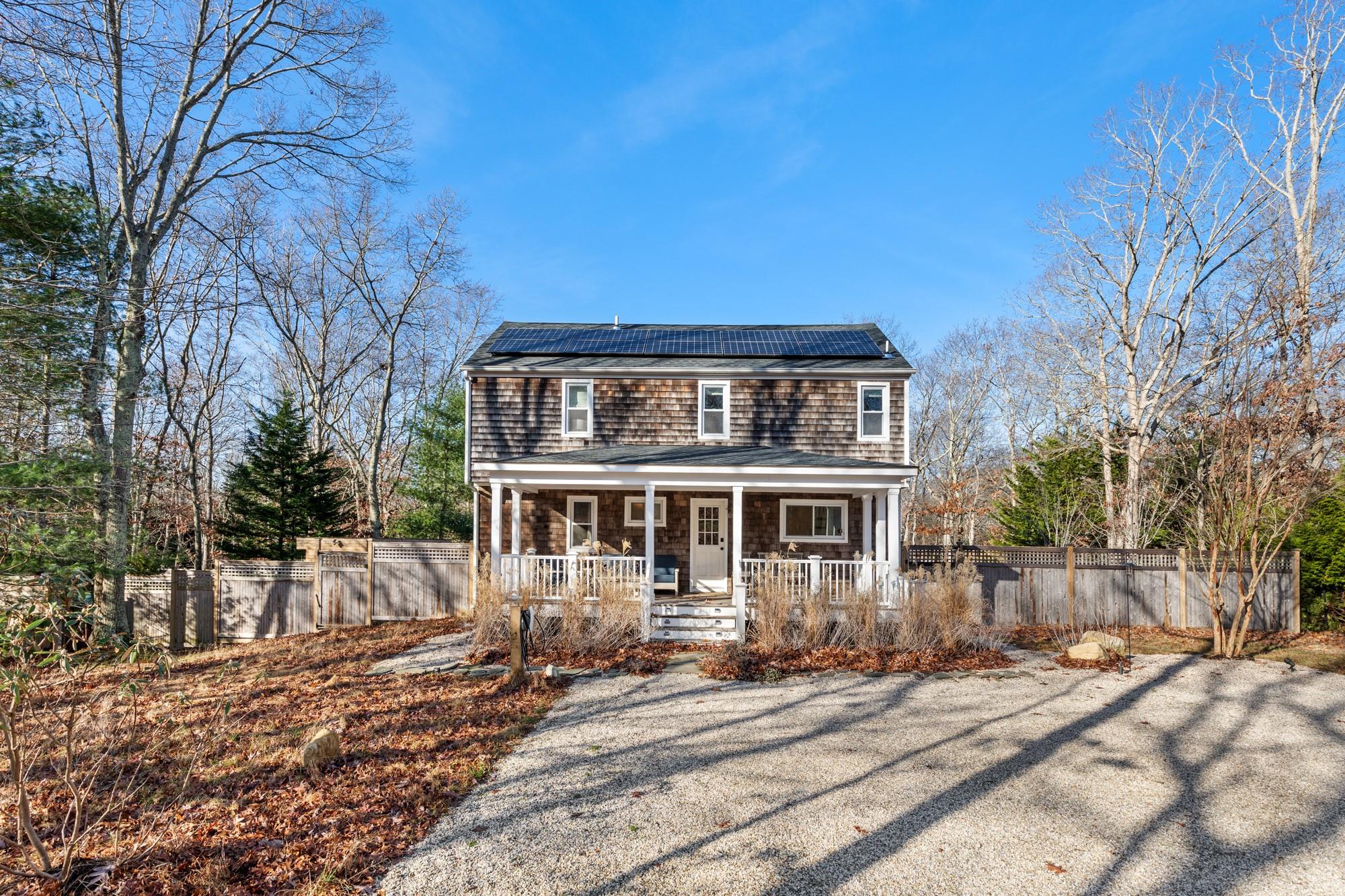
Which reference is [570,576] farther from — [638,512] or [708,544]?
[708,544]

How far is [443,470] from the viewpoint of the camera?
23938mm

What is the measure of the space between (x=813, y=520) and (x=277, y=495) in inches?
548

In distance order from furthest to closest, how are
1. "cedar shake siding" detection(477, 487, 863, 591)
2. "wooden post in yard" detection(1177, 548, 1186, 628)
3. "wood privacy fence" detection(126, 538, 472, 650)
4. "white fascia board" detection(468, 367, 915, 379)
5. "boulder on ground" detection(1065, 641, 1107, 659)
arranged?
1. "cedar shake siding" detection(477, 487, 863, 591)
2. "white fascia board" detection(468, 367, 915, 379)
3. "wood privacy fence" detection(126, 538, 472, 650)
4. "wooden post in yard" detection(1177, 548, 1186, 628)
5. "boulder on ground" detection(1065, 641, 1107, 659)

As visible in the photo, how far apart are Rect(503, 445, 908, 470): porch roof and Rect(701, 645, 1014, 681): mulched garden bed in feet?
9.91

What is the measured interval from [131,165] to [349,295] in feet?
39.5

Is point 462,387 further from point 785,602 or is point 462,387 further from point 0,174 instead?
point 785,602

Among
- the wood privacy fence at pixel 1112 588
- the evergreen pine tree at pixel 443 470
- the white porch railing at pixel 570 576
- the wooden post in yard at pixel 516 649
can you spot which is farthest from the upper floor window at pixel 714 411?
the evergreen pine tree at pixel 443 470

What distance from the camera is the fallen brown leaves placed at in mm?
3908

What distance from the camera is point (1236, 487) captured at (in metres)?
9.89

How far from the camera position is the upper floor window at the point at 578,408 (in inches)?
556

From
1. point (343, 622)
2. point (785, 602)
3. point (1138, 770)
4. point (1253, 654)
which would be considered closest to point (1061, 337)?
point (1253, 654)

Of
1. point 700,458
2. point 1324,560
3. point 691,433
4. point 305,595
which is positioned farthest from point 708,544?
point 1324,560

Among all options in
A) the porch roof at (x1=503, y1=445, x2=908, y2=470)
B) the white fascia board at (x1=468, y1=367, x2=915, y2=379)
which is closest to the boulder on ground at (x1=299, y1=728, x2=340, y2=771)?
the porch roof at (x1=503, y1=445, x2=908, y2=470)

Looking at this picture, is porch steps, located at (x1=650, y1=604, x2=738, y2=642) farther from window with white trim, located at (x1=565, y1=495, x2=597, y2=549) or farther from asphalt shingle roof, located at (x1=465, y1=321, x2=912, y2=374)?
asphalt shingle roof, located at (x1=465, y1=321, x2=912, y2=374)
